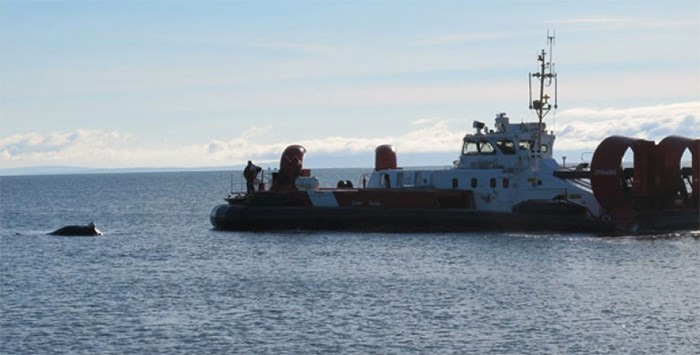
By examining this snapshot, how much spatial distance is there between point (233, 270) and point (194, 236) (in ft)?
59.4

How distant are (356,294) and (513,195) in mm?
18217

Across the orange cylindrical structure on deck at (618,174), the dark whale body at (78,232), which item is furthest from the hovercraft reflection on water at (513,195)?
the dark whale body at (78,232)

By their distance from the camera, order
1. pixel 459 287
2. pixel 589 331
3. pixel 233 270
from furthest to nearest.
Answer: pixel 233 270 < pixel 459 287 < pixel 589 331

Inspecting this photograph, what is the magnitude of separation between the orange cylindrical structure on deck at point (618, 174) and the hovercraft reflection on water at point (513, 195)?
4cm

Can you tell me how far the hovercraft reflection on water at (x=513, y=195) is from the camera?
50.1 metres

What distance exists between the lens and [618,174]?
4950 centimetres

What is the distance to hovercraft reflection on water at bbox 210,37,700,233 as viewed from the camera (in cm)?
5012

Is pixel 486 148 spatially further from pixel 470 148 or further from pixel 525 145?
pixel 525 145

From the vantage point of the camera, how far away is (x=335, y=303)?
33406mm

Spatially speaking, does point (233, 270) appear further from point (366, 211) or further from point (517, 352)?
point (517, 352)

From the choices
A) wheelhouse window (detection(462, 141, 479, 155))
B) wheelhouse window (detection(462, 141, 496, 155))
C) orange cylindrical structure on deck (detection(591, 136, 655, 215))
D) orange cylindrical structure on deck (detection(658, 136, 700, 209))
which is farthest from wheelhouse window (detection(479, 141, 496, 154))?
orange cylindrical structure on deck (detection(658, 136, 700, 209))

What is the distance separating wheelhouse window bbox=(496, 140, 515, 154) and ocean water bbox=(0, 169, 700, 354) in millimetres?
4457

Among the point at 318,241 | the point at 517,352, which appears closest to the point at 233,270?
the point at 318,241

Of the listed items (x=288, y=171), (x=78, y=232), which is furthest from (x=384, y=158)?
(x=78, y=232)
